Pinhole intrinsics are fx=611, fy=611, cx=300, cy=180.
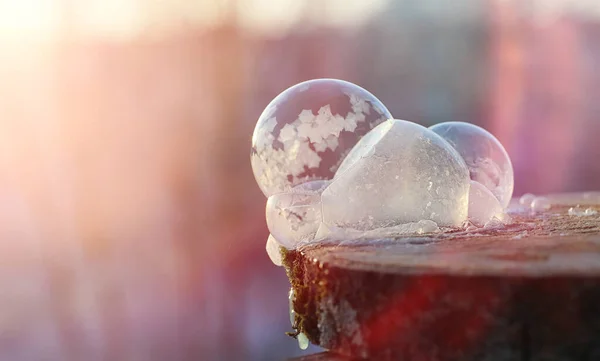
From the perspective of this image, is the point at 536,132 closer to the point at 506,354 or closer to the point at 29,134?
the point at 29,134

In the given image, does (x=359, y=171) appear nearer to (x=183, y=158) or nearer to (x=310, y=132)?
(x=310, y=132)

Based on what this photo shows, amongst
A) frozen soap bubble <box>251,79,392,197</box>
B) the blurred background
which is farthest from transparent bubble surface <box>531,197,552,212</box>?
the blurred background

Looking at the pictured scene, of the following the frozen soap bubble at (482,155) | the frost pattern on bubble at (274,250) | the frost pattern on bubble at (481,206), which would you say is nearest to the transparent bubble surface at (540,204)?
the frozen soap bubble at (482,155)

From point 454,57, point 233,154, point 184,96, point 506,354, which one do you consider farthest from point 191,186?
point 506,354

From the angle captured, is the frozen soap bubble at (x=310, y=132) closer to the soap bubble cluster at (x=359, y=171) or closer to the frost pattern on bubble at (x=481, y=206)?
the soap bubble cluster at (x=359, y=171)

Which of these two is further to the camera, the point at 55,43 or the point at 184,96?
the point at 184,96

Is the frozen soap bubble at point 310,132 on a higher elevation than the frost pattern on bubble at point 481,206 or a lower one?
higher
